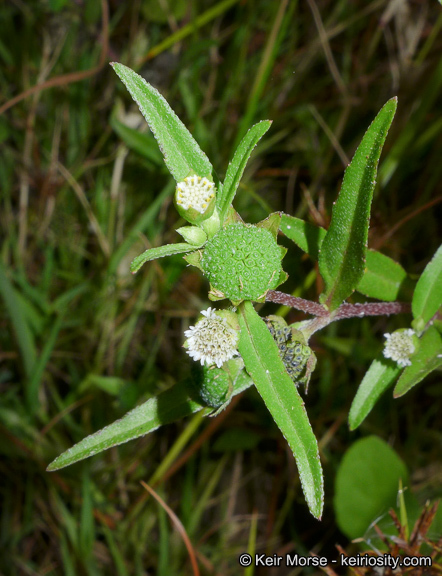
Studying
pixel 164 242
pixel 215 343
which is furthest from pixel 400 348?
pixel 164 242

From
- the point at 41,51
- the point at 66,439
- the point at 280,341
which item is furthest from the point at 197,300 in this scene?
the point at 41,51

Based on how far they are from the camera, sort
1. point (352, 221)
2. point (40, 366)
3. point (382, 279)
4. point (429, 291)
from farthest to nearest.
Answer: point (40, 366)
point (382, 279)
point (429, 291)
point (352, 221)

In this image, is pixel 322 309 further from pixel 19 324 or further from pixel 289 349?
pixel 19 324

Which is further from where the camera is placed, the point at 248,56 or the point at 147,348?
the point at 248,56

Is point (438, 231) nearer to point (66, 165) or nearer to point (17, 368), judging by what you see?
point (66, 165)

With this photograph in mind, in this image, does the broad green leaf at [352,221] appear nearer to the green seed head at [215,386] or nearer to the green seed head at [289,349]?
the green seed head at [289,349]

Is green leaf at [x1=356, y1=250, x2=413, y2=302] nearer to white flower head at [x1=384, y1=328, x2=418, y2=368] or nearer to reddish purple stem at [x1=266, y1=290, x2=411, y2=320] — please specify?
reddish purple stem at [x1=266, y1=290, x2=411, y2=320]

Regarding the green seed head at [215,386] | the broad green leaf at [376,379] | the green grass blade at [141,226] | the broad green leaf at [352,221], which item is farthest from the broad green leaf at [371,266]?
the green grass blade at [141,226]
